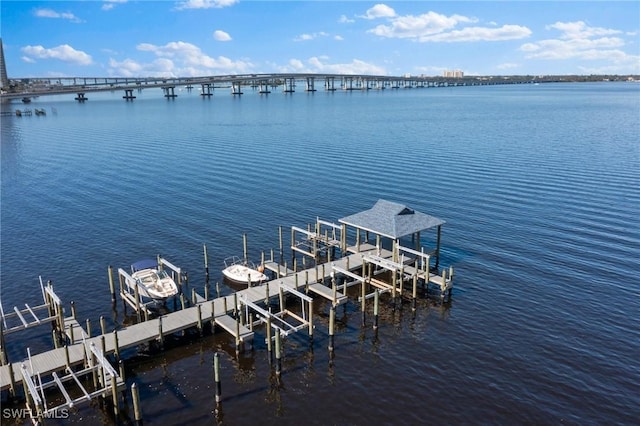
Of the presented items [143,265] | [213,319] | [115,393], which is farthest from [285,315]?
[115,393]

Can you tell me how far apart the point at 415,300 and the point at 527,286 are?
29.1ft

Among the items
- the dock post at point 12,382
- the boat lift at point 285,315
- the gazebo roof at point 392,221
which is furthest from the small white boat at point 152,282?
the gazebo roof at point 392,221

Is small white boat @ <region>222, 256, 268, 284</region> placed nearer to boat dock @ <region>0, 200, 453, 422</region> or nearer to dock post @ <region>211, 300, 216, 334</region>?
boat dock @ <region>0, 200, 453, 422</region>

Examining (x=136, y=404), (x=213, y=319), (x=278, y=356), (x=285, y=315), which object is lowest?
(x=285, y=315)

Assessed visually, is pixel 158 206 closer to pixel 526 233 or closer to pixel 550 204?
pixel 526 233

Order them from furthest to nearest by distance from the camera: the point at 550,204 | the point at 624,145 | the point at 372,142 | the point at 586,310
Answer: the point at 372,142 < the point at 624,145 < the point at 550,204 < the point at 586,310

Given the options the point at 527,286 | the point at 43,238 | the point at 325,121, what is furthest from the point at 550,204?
the point at 325,121

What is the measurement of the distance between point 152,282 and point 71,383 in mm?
9508

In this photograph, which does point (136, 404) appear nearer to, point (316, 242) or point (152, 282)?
point (152, 282)

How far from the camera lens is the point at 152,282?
111 feet

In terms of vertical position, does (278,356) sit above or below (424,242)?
below

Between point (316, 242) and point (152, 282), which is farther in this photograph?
point (316, 242)

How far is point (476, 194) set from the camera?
5728 cm

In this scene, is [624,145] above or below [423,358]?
above
